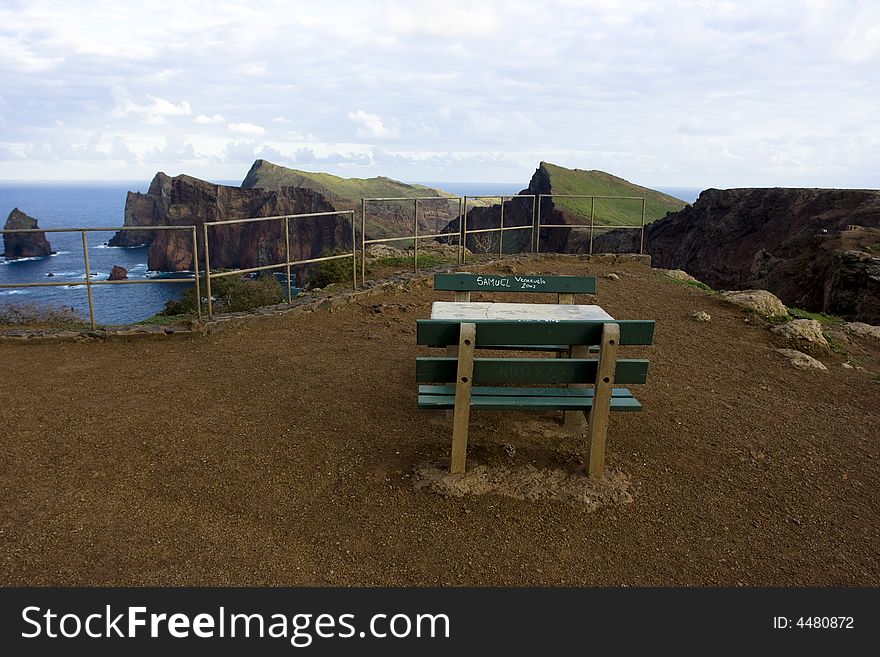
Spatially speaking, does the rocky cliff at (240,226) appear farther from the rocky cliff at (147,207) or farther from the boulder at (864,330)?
the boulder at (864,330)

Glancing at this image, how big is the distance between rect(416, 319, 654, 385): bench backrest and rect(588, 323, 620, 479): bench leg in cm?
5

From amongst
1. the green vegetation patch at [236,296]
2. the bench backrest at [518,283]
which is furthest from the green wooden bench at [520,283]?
the green vegetation patch at [236,296]

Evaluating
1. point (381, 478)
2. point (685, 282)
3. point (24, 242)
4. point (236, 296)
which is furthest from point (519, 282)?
point (24, 242)

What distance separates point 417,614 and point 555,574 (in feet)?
2.55

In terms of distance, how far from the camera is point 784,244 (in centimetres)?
3462

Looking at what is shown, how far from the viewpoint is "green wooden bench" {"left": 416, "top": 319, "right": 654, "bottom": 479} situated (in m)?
3.92

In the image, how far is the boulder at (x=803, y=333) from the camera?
26.5 ft

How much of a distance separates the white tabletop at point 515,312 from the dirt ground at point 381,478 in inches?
32.6

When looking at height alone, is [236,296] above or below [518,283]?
below

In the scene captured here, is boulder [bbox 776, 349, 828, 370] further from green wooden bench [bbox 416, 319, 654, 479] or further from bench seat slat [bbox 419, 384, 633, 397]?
green wooden bench [bbox 416, 319, 654, 479]

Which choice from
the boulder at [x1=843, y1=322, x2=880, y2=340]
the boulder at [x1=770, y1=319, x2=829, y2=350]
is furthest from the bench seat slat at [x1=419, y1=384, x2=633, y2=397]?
the boulder at [x1=843, y1=322, x2=880, y2=340]

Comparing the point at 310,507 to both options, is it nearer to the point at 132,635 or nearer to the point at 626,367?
the point at 132,635

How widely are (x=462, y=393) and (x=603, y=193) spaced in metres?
86.7

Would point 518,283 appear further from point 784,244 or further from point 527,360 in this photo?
point 784,244
